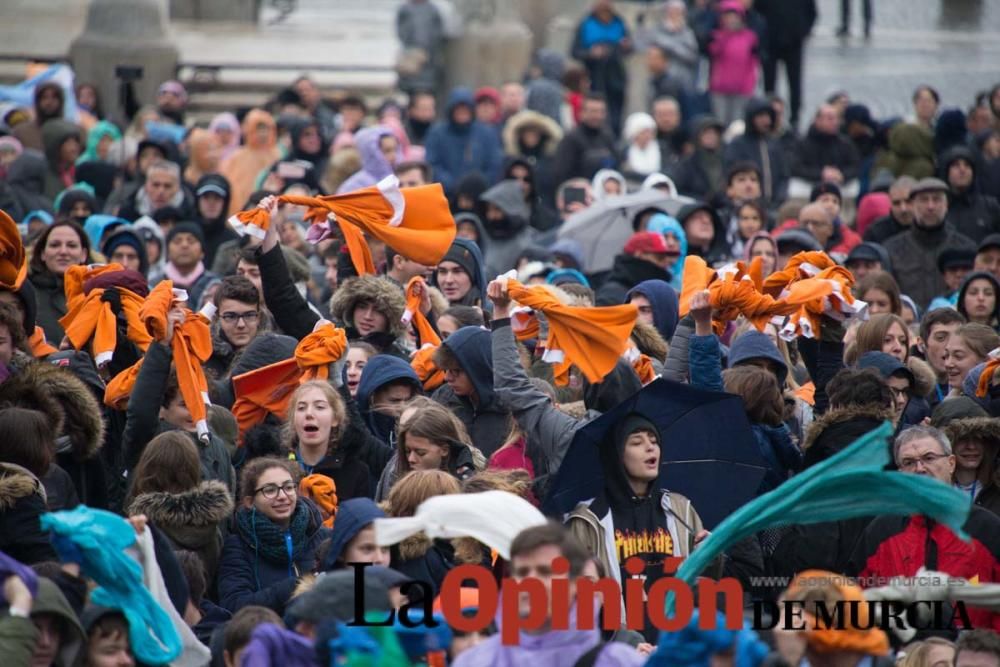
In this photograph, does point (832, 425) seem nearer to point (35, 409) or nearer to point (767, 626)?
point (767, 626)

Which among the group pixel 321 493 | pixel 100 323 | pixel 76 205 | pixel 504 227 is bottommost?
pixel 504 227

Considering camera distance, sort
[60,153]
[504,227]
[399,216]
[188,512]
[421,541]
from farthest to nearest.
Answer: [60,153] < [504,227] < [399,216] < [188,512] < [421,541]

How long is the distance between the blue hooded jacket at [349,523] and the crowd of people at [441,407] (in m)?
0.01

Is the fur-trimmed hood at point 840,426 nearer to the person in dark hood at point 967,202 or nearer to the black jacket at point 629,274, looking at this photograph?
the black jacket at point 629,274

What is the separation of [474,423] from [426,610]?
292 centimetres

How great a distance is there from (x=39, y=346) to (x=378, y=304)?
66.4 inches

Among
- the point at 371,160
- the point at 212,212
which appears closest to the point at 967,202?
the point at 371,160

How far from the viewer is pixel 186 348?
8.82 metres

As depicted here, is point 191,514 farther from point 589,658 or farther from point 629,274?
point 629,274

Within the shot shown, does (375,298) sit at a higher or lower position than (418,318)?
higher

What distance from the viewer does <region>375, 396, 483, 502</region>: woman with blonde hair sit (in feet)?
26.5

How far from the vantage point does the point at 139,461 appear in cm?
815

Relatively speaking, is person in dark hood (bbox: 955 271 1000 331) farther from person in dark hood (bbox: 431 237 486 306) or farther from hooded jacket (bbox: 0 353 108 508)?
hooded jacket (bbox: 0 353 108 508)

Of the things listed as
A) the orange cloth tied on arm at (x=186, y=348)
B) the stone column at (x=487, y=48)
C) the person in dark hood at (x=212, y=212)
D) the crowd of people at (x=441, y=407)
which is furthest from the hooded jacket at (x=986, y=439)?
the stone column at (x=487, y=48)
